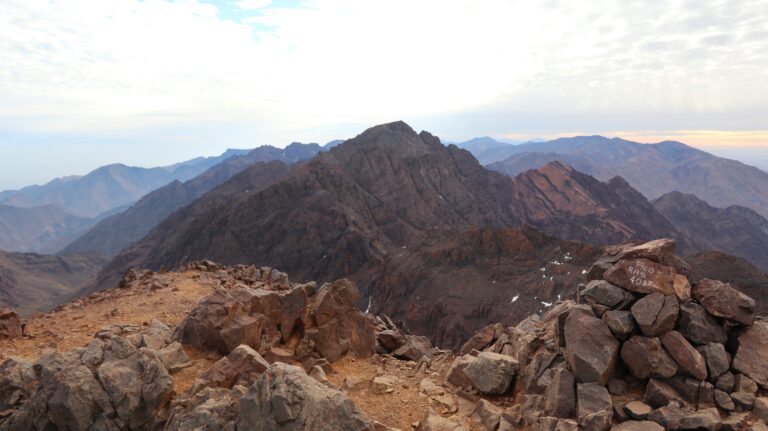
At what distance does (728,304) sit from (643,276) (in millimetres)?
2304

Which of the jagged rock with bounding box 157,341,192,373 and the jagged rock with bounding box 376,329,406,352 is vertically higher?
the jagged rock with bounding box 157,341,192,373

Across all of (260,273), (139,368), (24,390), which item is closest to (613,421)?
(139,368)

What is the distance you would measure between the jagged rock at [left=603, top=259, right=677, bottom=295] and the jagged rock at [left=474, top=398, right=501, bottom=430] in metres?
5.33

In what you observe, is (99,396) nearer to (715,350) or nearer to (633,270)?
(633,270)

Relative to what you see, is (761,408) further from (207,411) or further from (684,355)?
(207,411)

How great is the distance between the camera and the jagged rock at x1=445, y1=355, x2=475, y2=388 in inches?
637

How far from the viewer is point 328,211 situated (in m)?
139

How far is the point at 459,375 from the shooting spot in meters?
16.5

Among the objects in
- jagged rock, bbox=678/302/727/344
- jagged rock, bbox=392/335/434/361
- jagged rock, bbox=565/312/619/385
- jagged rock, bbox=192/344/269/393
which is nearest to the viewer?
jagged rock, bbox=565/312/619/385

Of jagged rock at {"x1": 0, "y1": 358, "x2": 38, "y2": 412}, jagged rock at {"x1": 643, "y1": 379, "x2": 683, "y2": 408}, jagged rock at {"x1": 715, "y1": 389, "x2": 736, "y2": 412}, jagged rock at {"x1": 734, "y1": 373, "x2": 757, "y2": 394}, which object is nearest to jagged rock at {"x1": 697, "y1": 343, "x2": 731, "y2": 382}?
jagged rock at {"x1": 734, "y1": 373, "x2": 757, "y2": 394}

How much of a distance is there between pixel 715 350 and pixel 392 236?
131 meters

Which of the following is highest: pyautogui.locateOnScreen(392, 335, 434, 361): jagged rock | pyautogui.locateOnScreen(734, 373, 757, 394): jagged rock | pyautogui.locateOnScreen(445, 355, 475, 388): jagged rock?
pyautogui.locateOnScreen(734, 373, 757, 394): jagged rock

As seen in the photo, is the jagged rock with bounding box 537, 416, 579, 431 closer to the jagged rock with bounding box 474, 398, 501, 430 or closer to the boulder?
the jagged rock with bounding box 474, 398, 501, 430

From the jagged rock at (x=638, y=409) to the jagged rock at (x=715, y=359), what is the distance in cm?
217
